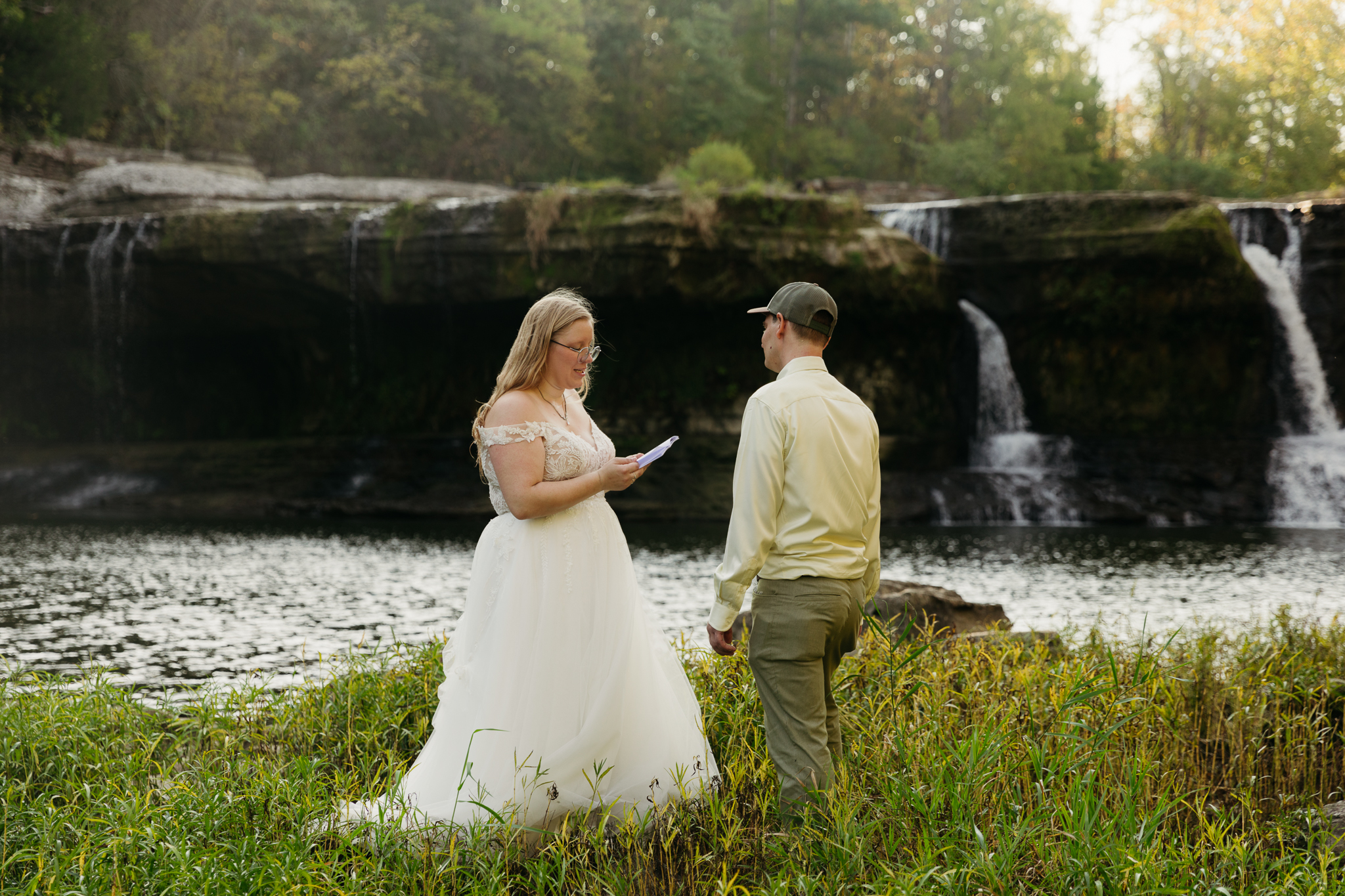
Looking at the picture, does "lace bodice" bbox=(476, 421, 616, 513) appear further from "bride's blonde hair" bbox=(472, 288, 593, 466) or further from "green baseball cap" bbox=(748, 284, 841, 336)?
"green baseball cap" bbox=(748, 284, 841, 336)

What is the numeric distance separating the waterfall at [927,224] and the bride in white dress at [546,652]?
16.3 metres

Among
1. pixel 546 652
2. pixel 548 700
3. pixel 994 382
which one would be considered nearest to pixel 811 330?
pixel 546 652

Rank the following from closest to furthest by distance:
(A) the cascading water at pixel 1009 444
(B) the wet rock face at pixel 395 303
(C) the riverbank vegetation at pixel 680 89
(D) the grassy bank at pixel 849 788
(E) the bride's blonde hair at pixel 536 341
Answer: (D) the grassy bank at pixel 849 788 < (E) the bride's blonde hair at pixel 536 341 < (A) the cascading water at pixel 1009 444 < (B) the wet rock face at pixel 395 303 < (C) the riverbank vegetation at pixel 680 89

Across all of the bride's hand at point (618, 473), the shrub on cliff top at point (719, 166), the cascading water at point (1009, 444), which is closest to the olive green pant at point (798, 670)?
the bride's hand at point (618, 473)

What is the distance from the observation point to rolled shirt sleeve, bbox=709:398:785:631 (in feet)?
10.1

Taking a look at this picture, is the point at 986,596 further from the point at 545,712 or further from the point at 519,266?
the point at 519,266

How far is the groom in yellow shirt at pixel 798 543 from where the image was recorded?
3.12m

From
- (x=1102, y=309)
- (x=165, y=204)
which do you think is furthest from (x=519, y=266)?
(x=1102, y=309)

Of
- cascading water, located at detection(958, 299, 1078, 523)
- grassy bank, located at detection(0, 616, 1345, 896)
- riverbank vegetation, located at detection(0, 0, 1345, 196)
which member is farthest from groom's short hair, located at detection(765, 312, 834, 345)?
riverbank vegetation, located at detection(0, 0, 1345, 196)

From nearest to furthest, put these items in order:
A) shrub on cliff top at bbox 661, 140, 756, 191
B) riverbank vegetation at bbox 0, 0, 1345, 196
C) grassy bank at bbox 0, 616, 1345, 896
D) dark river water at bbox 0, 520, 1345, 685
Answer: grassy bank at bbox 0, 616, 1345, 896, dark river water at bbox 0, 520, 1345, 685, shrub on cliff top at bbox 661, 140, 756, 191, riverbank vegetation at bbox 0, 0, 1345, 196

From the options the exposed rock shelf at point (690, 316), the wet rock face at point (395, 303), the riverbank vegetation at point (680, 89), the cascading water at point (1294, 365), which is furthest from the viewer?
the riverbank vegetation at point (680, 89)

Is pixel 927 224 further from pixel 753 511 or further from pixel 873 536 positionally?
pixel 753 511

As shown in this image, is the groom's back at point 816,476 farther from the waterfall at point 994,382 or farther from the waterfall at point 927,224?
the waterfall at point 994,382

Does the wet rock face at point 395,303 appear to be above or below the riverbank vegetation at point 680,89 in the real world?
below
